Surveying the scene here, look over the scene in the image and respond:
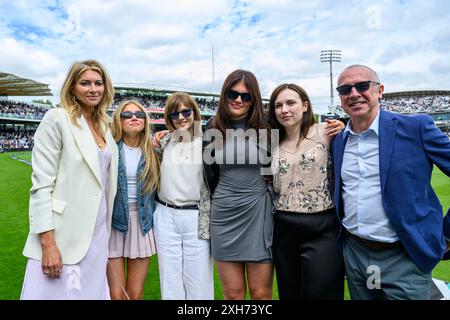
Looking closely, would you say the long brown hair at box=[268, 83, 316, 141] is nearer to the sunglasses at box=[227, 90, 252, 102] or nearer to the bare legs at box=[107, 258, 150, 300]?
the sunglasses at box=[227, 90, 252, 102]

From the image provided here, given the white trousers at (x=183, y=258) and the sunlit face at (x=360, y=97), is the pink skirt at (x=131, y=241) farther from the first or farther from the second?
the sunlit face at (x=360, y=97)

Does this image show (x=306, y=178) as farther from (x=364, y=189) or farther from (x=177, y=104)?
(x=177, y=104)

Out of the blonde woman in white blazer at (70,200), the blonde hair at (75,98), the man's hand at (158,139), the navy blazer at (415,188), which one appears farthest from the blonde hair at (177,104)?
the navy blazer at (415,188)

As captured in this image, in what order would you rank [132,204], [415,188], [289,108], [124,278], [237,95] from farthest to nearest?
1. [124,278]
2. [132,204]
3. [237,95]
4. [289,108]
5. [415,188]

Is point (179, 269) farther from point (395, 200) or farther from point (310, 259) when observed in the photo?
point (395, 200)

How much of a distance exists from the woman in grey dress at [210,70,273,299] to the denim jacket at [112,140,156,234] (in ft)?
2.15

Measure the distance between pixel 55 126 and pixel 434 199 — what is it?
9.03 ft

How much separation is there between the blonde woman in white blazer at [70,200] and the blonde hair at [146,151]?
496 millimetres

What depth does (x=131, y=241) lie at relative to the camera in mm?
3371

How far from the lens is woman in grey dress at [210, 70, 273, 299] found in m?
3.06

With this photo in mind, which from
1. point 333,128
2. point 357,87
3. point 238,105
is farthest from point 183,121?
point 357,87

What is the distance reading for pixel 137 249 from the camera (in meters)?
3.39

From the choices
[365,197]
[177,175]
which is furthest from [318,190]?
[177,175]

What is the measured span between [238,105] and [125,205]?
4.55 feet
